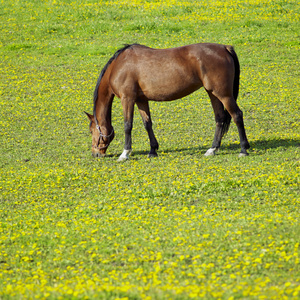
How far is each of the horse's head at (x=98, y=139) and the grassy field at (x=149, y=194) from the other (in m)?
0.34

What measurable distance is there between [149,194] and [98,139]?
365 centimetres

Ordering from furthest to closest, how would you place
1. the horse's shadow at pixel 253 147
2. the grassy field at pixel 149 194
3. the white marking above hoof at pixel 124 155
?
the horse's shadow at pixel 253 147 < the white marking above hoof at pixel 124 155 < the grassy field at pixel 149 194

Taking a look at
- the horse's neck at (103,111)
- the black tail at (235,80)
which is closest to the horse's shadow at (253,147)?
the black tail at (235,80)

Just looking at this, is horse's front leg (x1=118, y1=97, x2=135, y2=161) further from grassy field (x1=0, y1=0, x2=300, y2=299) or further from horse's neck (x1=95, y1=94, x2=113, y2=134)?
horse's neck (x1=95, y1=94, x2=113, y2=134)

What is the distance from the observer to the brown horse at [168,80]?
1116cm

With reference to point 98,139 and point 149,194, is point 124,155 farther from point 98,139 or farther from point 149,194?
point 149,194

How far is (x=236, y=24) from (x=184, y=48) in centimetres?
1505

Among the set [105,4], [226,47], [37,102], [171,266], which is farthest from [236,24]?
[171,266]

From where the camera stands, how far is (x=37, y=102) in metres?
18.2

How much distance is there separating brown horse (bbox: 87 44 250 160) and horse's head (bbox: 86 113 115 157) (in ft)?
0.09

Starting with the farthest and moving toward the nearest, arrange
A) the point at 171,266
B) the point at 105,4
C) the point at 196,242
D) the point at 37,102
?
the point at 105,4 → the point at 37,102 → the point at 196,242 → the point at 171,266

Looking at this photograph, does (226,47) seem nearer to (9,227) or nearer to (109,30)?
(9,227)

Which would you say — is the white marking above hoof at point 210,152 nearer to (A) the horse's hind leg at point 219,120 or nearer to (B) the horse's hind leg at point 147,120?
(A) the horse's hind leg at point 219,120

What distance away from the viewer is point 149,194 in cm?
905
